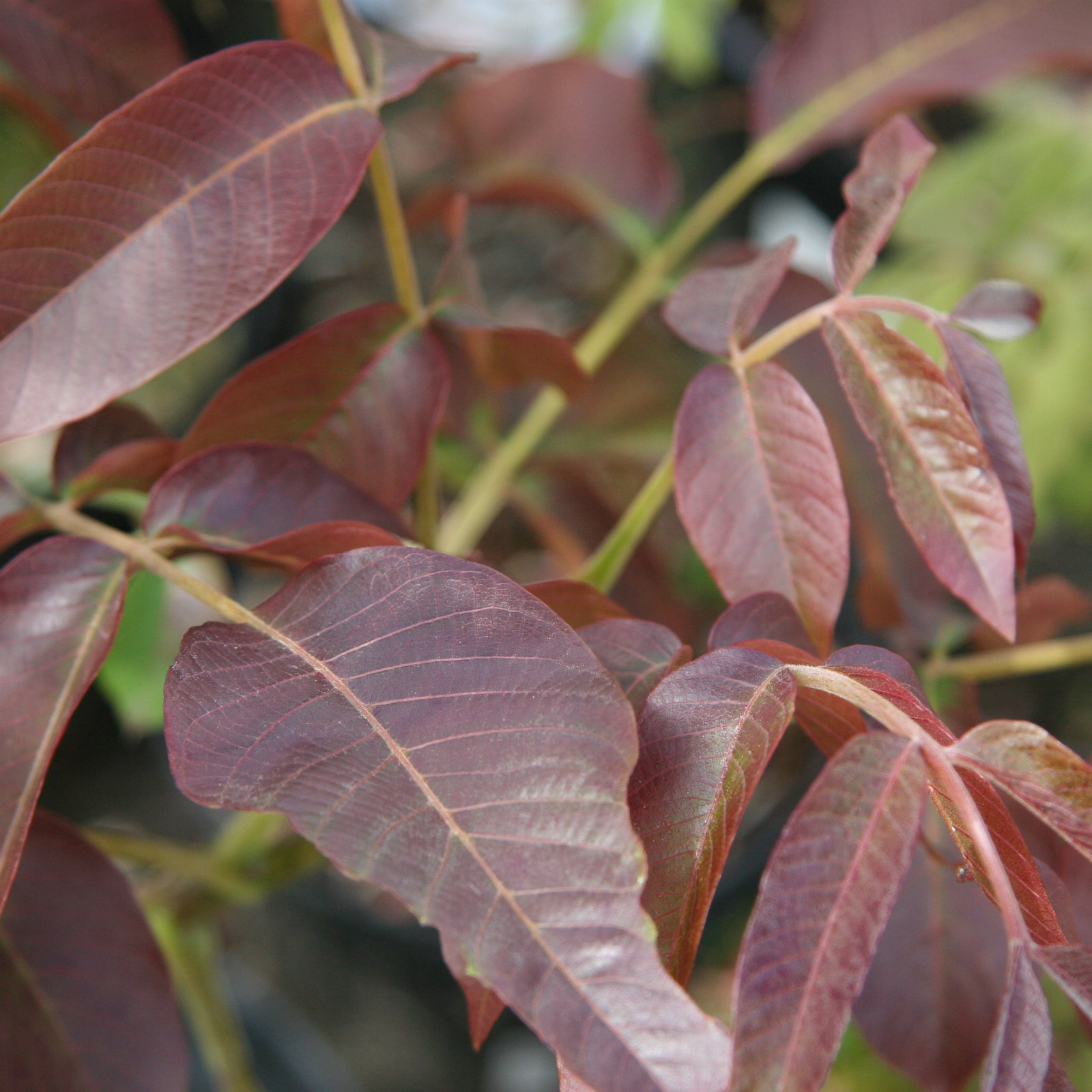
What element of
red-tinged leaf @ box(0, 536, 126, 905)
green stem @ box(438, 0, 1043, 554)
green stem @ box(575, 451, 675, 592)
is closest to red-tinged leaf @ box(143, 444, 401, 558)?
red-tinged leaf @ box(0, 536, 126, 905)

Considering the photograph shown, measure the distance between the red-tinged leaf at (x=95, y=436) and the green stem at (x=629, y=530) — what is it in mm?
224

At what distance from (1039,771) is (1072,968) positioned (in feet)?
0.16

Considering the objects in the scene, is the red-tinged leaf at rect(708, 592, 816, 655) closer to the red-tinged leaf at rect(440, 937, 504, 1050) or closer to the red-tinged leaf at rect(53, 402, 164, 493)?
the red-tinged leaf at rect(440, 937, 504, 1050)

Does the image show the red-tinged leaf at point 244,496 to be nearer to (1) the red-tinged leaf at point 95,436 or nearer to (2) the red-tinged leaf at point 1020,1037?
(1) the red-tinged leaf at point 95,436

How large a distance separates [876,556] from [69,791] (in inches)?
40.3

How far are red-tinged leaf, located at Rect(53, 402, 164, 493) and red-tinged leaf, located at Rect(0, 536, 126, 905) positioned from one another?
0.09 meters

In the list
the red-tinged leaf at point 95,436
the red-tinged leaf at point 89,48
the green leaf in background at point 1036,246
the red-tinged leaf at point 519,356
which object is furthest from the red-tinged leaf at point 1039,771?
the green leaf in background at point 1036,246

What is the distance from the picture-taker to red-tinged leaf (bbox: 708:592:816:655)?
0.30 metres

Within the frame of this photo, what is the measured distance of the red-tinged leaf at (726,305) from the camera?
1.22 feet

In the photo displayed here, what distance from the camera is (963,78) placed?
0.63m

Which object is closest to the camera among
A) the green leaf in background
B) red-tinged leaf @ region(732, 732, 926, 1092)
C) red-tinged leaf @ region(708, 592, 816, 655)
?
red-tinged leaf @ region(732, 732, 926, 1092)

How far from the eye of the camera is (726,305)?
0.39 m

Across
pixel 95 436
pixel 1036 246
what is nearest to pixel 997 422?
pixel 95 436

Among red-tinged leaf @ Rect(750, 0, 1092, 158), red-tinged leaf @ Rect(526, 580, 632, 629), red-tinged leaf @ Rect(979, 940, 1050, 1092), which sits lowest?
red-tinged leaf @ Rect(979, 940, 1050, 1092)
